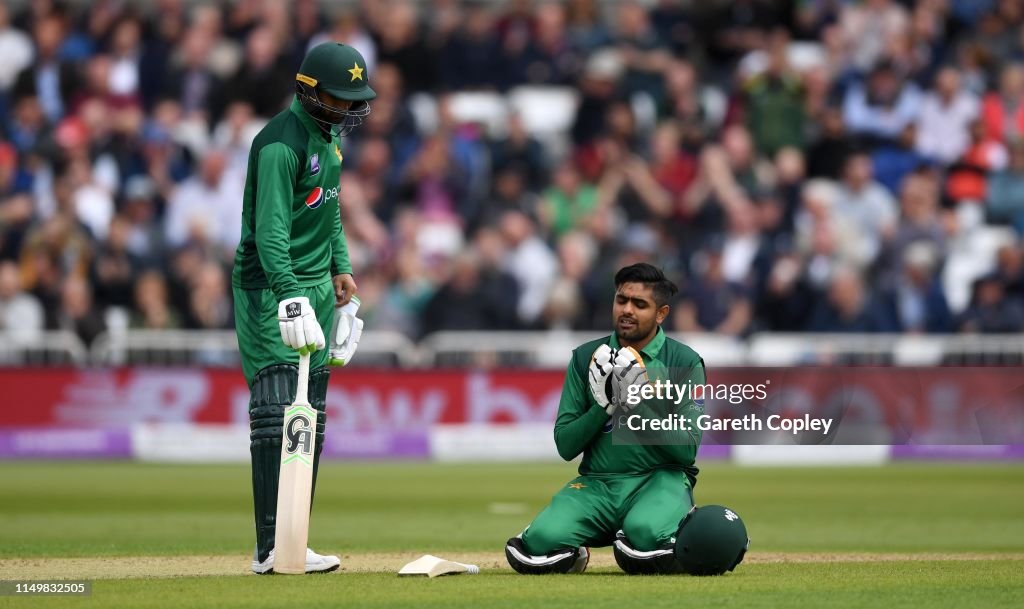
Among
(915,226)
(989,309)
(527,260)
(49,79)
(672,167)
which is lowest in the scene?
(989,309)

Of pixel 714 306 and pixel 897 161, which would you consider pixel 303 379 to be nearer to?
pixel 714 306

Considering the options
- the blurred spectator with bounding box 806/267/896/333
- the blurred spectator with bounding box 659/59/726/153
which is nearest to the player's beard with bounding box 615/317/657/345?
the blurred spectator with bounding box 806/267/896/333

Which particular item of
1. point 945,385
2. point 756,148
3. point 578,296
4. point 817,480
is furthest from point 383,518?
point 756,148

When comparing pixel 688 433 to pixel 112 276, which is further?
pixel 112 276

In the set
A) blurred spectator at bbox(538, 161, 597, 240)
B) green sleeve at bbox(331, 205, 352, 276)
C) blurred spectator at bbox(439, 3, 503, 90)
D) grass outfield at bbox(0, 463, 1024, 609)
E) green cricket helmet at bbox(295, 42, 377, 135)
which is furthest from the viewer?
→ blurred spectator at bbox(439, 3, 503, 90)

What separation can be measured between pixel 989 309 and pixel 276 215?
11.8 m

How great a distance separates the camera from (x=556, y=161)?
2072cm

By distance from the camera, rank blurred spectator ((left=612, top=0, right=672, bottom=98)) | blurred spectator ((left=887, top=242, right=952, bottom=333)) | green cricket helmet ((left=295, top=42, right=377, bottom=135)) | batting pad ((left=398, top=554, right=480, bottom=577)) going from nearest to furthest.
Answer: batting pad ((left=398, top=554, right=480, bottom=577)) < green cricket helmet ((left=295, top=42, right=377, bottom=135)) < blurred spectator ((left=887, top=242, right=952, bottom=333)) < blurred spectator ((left=612, top=0, right=672, bottom=98))

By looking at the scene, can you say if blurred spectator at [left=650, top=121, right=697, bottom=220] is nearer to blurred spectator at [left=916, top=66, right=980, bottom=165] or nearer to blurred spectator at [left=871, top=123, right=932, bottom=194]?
blurred spectator at [left=871, top=123, right=932, bottom=194]

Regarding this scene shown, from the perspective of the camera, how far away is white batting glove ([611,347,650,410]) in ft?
24.3

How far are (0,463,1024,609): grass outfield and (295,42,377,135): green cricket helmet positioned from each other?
83.3 inches

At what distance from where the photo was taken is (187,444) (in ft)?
58.5

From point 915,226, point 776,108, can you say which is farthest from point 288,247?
point 776,108

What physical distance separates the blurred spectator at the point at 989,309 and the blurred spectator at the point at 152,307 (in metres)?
8.35
